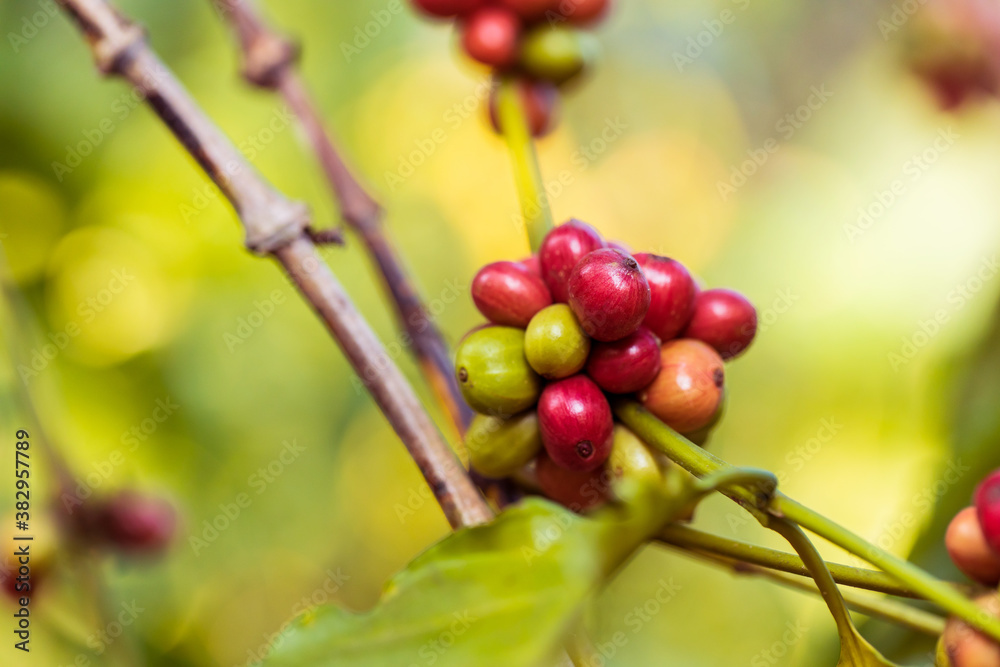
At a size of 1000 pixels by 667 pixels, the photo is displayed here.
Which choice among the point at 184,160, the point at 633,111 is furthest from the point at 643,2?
the point at 184,160

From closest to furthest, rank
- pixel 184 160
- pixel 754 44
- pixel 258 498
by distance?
pixel 258 498 < pixel 184 160 < pixel 754 44

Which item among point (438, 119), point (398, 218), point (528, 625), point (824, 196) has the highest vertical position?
point (438, 119)

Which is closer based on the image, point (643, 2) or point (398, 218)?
point (398, 218)

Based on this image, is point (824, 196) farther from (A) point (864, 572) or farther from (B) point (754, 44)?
(A) point (864, 572)

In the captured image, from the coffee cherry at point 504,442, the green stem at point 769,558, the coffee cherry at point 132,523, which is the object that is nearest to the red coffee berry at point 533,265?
the coffee cherry at point 504,442

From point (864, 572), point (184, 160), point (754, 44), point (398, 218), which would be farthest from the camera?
point (754, 44)

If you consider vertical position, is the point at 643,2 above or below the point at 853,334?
above

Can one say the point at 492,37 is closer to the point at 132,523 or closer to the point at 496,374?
the point at 496,374
